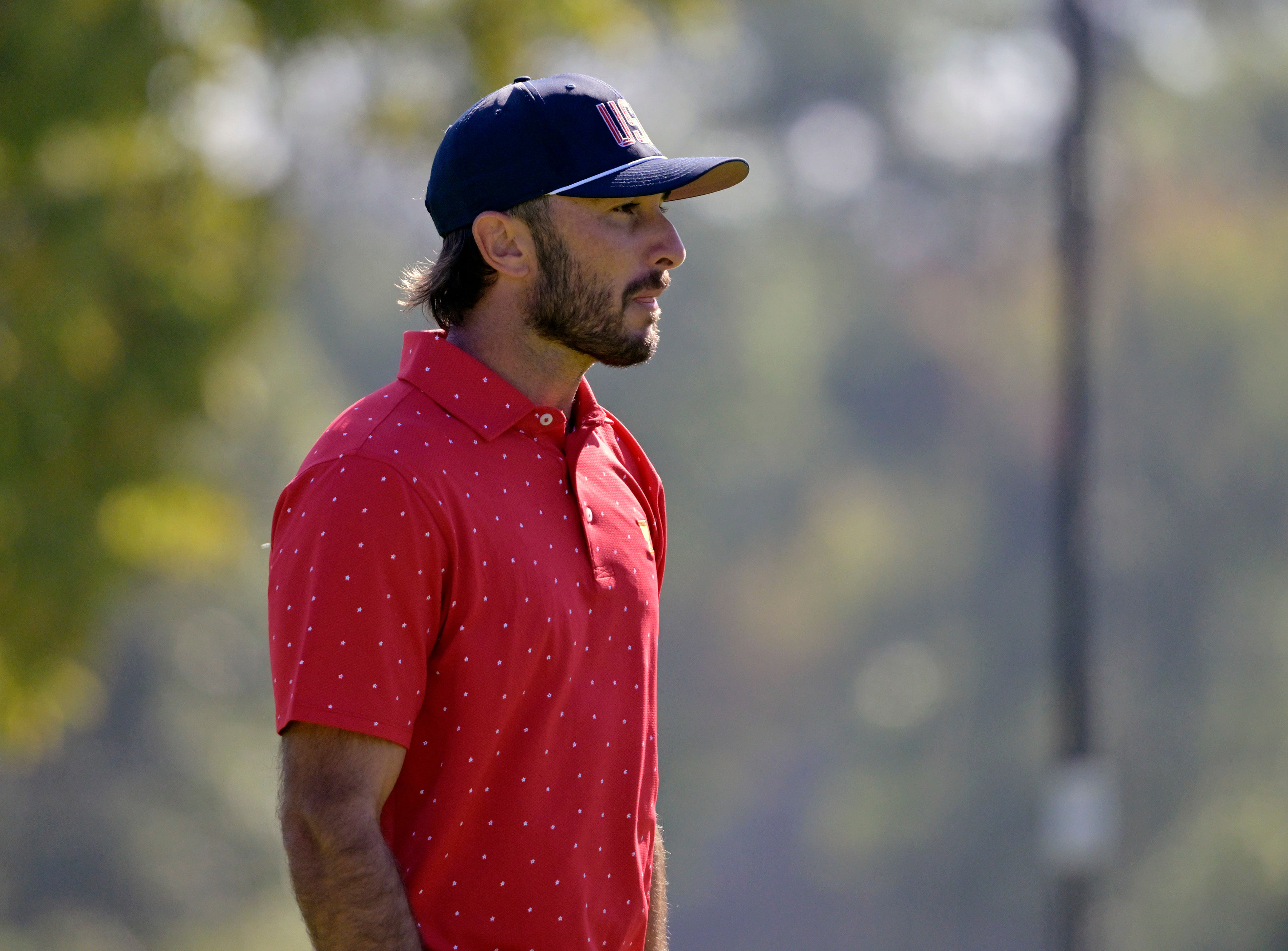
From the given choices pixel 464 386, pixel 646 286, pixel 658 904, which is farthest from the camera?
pixel 658 904

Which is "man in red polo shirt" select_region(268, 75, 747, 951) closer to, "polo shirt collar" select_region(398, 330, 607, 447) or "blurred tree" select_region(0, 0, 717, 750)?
"polo shirt collar" select_region(398, 330, 607, 447)

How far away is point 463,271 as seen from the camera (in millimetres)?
2082

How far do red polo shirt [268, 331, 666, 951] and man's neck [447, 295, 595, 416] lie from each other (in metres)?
0.07

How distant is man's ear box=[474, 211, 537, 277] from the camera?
79.4 inches

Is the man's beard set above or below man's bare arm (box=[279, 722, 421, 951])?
above

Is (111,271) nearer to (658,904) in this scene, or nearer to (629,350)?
(629,350)

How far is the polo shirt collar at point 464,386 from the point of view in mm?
1894

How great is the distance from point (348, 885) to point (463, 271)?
88cm

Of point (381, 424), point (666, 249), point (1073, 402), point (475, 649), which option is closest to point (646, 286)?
point (666, 249)

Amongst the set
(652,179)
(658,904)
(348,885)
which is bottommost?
(658,904)

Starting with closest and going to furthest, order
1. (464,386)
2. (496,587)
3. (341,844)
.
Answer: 1. (341,844)
2. (496,587)
3. (464,386)

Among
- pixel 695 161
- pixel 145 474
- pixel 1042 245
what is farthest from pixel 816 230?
pixel 695 161

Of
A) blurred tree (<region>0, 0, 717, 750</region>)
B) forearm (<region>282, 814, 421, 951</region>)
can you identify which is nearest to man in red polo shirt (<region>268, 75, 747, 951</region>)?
forearm (<region>282, 814, 421, 951</region>)

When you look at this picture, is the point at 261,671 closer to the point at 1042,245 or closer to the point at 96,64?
the point at 1042,245
